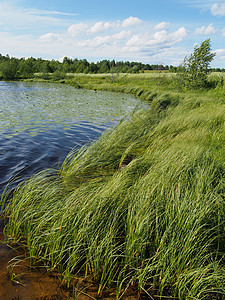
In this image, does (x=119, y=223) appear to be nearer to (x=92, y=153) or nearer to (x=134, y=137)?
(x=92, y=153)

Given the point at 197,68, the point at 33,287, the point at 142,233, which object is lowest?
the point at 33,287

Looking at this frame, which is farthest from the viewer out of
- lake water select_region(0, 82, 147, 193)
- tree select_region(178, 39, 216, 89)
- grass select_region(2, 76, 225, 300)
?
tree select_region(178, 39, 216, 89)

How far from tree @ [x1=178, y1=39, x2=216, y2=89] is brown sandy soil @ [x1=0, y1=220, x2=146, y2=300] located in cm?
2227

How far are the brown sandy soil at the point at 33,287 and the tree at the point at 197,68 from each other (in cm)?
2227

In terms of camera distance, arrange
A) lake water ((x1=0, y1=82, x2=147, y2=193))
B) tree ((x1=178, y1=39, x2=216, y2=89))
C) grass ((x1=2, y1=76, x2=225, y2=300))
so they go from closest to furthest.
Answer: grass ((x1=2, y1=76, x2=225, y2=300))
lake water ((x1=0, y1=82, x2=147, y2=193))
tree ((x1=178, y1=39, x2=216, y2=89))

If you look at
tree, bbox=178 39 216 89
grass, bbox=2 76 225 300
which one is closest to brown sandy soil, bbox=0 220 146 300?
grass, bbox=2 76 225 300

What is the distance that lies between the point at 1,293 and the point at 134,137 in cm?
485

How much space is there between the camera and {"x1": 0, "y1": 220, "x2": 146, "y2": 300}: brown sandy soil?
210cm

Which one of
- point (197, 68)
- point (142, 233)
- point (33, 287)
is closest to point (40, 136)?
point (33, 287)

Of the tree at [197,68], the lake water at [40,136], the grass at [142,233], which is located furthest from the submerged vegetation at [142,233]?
the tree at [197,68]

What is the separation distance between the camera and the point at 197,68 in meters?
20.8

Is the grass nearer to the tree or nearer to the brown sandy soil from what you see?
the brown sandy soil

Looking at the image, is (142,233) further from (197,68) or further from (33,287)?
(197,68)

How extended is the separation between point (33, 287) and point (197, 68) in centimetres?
2327
